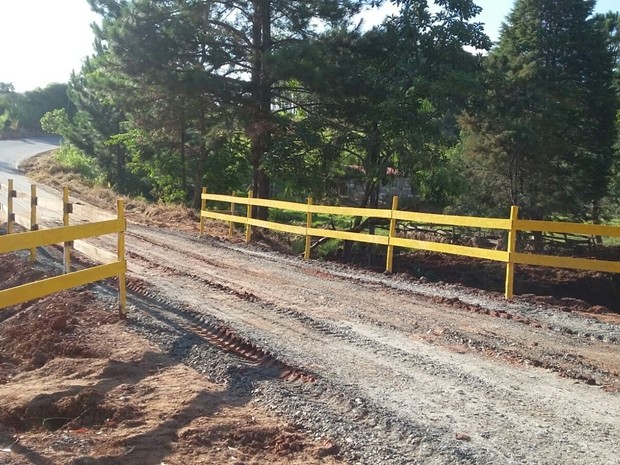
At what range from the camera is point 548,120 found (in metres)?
25.2

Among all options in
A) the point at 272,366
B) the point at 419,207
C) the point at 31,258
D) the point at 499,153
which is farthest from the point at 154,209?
the point at 272,366

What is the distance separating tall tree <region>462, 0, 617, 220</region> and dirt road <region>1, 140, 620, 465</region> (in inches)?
631

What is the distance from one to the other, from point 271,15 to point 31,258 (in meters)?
12.0

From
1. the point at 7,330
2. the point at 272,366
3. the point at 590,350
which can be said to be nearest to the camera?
the point at 272,366

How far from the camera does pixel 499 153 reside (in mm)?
26562

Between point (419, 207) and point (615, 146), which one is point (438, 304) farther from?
point (615, 146)

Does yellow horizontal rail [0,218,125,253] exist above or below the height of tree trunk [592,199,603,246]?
above

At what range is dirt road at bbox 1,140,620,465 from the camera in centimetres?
452

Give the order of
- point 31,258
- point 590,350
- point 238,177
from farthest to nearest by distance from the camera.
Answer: point 238,177 < point 31,258 < point 590,350

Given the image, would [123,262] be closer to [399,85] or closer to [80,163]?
[399,85]

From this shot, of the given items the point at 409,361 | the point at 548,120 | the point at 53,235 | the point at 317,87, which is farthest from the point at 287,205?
the point at 548,120

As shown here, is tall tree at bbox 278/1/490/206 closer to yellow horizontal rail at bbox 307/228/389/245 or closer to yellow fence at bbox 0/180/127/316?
yellow horizontal rail at bbox 307/228/389/245

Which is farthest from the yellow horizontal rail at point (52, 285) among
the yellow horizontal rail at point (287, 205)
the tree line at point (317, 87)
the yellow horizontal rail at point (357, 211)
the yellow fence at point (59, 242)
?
the tree line at point (317, 87)

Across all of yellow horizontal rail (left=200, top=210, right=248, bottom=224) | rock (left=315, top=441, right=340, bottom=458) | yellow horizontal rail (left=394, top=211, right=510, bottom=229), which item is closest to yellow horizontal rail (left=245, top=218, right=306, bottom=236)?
yellow horizontal rail (left=200, top=210, right=248, bottom=224)
